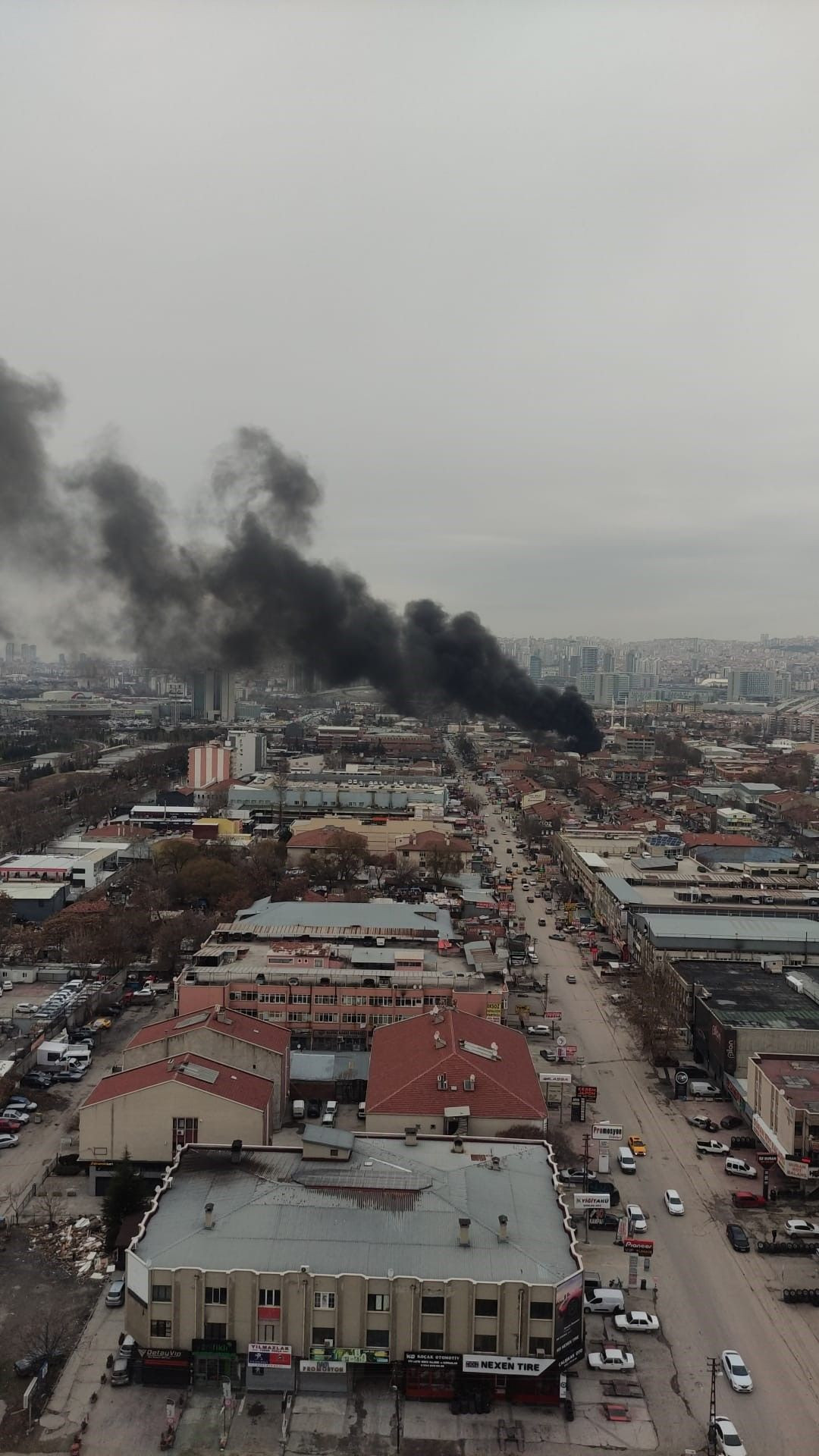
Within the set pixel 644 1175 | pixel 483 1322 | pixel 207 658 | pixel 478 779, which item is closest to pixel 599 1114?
pixel 644 1175

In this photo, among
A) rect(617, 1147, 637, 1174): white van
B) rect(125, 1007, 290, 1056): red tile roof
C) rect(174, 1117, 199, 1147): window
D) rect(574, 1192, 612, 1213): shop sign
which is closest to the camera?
rect(574, 1192, 612, 1213): shop sign

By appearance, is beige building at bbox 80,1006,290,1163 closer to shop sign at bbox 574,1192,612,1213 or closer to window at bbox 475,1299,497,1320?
shop sign at bbox 574,1192,612,1213

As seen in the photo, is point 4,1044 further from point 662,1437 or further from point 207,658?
point 207,658

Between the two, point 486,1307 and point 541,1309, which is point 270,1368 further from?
point 541,1309

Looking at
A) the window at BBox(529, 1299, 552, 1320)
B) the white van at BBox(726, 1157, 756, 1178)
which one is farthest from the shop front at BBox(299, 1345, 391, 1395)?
the white van at BBox(726, 1157, 756, 1178)

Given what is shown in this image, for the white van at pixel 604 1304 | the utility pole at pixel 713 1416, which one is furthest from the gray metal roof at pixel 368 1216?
the utility pole at pixel 713 1416
